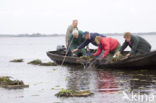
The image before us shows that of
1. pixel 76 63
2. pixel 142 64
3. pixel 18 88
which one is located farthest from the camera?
pixel 76 63

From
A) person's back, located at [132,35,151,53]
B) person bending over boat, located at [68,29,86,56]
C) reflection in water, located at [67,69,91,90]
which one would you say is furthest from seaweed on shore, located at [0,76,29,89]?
person bending over boat, located at [68,29,86,56]

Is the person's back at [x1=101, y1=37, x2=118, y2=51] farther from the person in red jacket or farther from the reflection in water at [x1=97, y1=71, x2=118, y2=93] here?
the reflection in water at [x1=97, y1=71, x2=118, y2=93]

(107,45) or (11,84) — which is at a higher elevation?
(107,45)

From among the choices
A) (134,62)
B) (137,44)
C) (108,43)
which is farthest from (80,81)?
(108,43)

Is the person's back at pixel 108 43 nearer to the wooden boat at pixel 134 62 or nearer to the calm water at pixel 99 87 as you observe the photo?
the wooden boat at pixel 134 62

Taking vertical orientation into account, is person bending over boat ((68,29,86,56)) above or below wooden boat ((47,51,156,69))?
above

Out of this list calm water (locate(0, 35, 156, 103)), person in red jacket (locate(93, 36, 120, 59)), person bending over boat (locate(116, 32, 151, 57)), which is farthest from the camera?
person in red jacket (locate(93, 36, 120, 59))

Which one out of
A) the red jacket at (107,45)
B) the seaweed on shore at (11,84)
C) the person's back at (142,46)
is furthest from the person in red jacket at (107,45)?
the seaweed on shore at (11,84)

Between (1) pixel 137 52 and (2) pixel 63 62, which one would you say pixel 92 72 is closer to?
(1) pixel 137 52

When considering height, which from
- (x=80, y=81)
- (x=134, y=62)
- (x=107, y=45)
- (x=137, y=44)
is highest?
(x=137, y=44)

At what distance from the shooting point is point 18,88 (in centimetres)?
1317

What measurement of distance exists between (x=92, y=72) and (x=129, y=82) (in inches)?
171

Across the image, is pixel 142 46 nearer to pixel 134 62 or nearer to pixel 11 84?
pixel 134 62

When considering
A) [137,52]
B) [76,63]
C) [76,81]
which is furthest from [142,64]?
[76,63]
